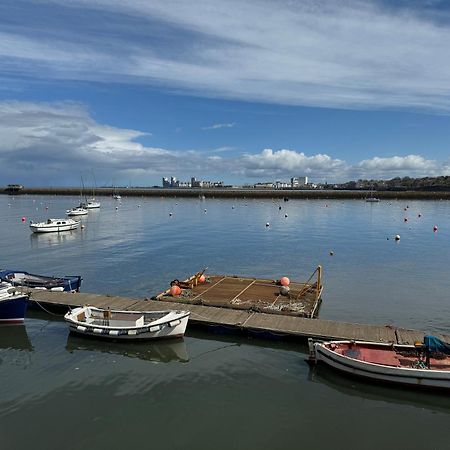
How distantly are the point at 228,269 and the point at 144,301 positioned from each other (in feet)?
49.1

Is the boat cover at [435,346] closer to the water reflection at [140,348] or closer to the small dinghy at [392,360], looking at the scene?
the small dinghy at [392,360]

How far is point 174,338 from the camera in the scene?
22312mm

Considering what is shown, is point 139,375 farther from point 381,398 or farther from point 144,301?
point 381,398

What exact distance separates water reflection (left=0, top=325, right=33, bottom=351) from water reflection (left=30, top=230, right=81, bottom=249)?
3242 cm

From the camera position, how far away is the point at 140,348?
21.7 meters

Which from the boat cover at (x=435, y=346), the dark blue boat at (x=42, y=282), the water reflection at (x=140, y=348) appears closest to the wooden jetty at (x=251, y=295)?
the water reflection at (x=140, y=348)

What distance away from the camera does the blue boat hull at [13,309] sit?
79.2ft

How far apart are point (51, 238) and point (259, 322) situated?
48445 millimetres

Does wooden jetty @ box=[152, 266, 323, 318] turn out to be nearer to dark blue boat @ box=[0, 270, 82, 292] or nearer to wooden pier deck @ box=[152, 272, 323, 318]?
wooden pier deck @ box=[152, 272, 323, 318]

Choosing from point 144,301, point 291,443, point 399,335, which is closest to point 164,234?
point 144,301

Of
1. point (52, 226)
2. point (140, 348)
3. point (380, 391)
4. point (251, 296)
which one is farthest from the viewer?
point (52, 226)

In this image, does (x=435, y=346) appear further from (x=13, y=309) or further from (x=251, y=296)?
(x=13, y=309)

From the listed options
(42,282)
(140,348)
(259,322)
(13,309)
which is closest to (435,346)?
(259,322)

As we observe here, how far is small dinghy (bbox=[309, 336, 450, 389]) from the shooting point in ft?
55.2
